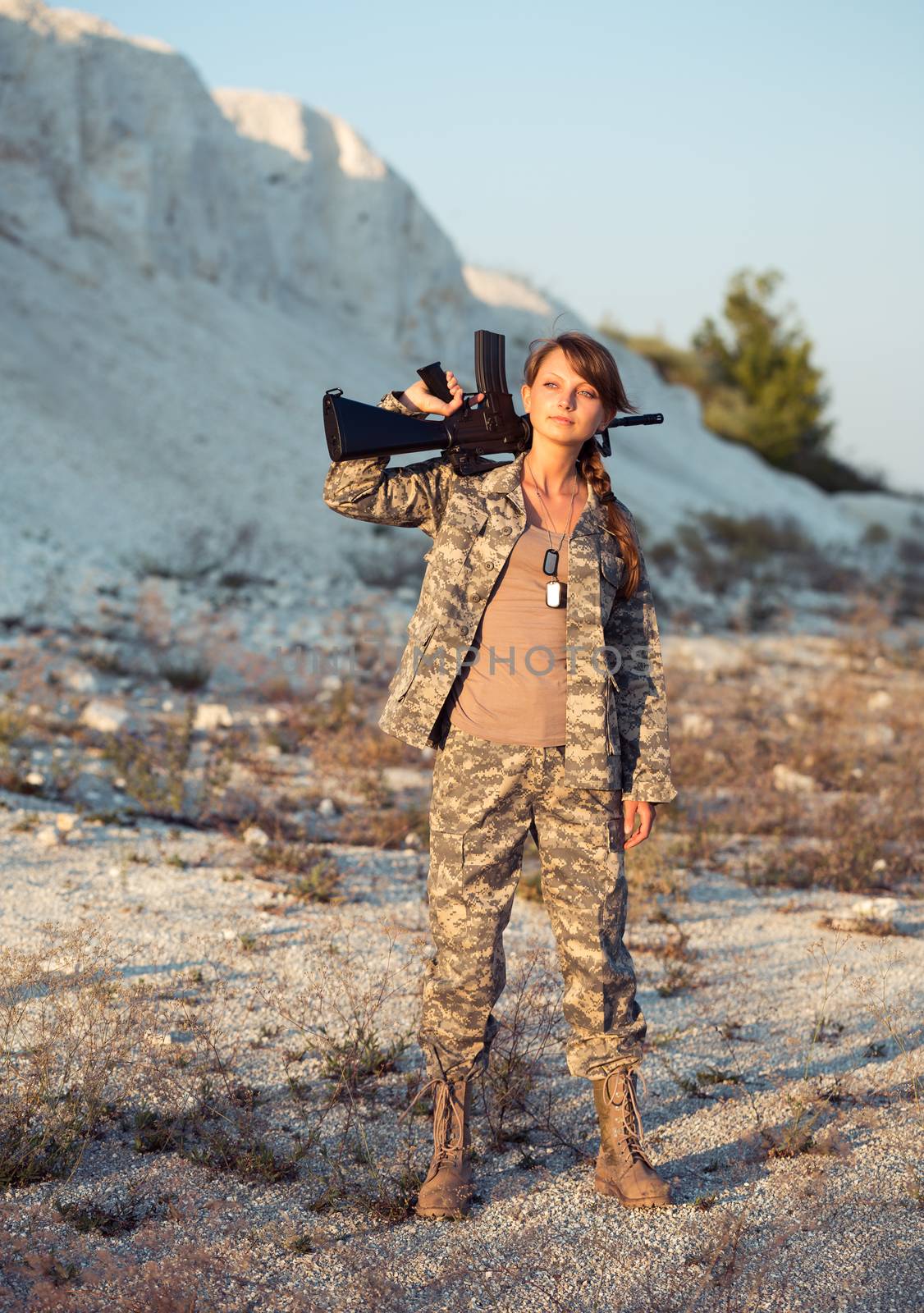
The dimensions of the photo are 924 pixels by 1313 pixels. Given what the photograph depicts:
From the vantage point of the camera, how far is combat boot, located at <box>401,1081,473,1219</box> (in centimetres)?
235

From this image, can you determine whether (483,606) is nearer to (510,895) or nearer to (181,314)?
(510,895)

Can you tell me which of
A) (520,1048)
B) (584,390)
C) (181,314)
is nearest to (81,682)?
(520,1048)

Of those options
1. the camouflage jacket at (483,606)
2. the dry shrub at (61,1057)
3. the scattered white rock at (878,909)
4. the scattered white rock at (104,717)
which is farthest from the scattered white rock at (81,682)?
the camouflage jacket at (483,606)

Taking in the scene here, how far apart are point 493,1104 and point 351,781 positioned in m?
2.81

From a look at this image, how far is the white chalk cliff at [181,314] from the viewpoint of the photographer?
37.5ft

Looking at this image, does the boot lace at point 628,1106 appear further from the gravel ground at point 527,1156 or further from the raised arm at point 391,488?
the raised arm at point 391,488

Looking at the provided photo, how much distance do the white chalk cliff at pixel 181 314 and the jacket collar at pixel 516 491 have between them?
628 centimetres

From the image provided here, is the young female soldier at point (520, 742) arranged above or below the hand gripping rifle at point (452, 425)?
below

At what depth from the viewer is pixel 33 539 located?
10.0m

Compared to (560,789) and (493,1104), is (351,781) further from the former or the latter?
(560,789)

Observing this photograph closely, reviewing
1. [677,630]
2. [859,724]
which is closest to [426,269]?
[677,630]

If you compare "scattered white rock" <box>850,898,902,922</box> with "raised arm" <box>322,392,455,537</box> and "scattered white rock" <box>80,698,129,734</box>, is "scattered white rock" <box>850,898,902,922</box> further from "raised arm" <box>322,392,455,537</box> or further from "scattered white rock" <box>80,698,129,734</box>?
"scattered white rock" <box>80,698,129,734</box>

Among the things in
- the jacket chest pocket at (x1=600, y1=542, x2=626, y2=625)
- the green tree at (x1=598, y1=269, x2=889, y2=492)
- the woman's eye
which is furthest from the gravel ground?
the green tree at (x1=598, y1=269, x2=889, y2=492)

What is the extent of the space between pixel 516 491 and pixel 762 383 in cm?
2817
